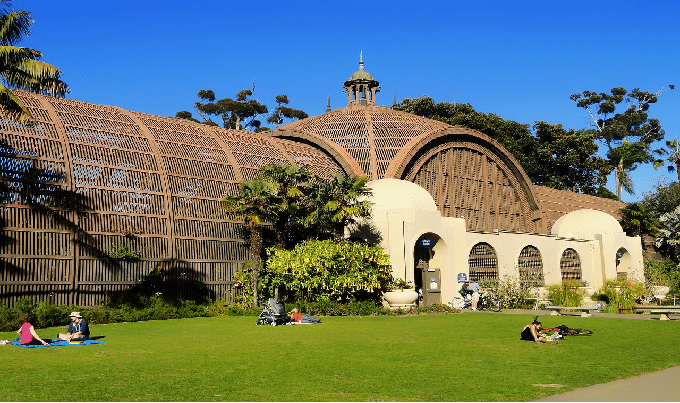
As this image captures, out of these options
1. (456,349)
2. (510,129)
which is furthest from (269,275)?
(510,129)

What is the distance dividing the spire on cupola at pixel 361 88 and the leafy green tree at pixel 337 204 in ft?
57.0

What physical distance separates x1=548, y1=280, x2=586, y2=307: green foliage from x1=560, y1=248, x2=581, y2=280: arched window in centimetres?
766

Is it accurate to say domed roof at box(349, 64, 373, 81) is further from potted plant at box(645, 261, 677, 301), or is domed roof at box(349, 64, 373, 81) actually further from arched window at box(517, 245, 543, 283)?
potted plant at box(645, 261, 677, 301)

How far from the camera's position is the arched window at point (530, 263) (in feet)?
112

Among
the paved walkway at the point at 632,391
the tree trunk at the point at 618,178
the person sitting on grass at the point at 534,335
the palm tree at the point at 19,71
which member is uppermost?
the tree trunk at the point at 618,178

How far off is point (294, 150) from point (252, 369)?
78.6 ft

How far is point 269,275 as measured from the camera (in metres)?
26.6

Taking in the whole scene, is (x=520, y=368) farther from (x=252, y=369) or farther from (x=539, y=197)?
(x=539, y=197)

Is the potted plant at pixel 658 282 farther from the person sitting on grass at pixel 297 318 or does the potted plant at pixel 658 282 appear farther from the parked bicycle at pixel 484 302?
the person sitting on grass at pixel 297 318

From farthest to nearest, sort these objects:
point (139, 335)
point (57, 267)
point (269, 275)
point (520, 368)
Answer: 1. point (269, 275)
2. point (57, 267)
3. point (139, 335)
4. point (520, 368)

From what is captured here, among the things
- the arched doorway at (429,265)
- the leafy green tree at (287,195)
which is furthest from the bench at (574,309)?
the leafy green tree at (287,195)

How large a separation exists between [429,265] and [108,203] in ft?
45.4

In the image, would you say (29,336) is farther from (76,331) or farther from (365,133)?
(365,133)

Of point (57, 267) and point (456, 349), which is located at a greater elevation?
point (57, 267)
